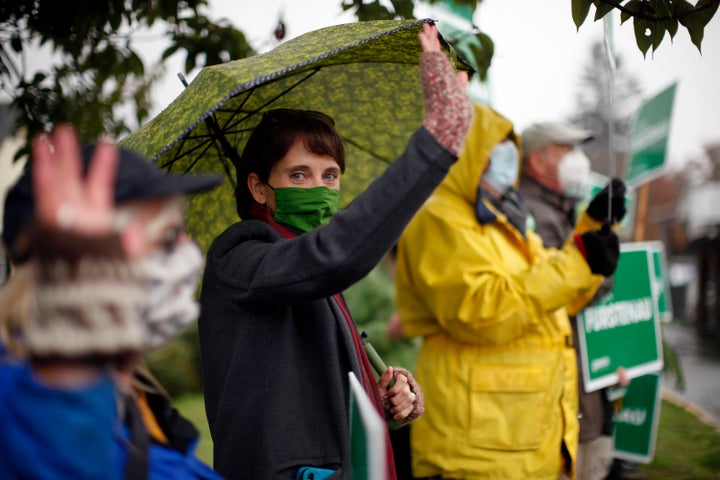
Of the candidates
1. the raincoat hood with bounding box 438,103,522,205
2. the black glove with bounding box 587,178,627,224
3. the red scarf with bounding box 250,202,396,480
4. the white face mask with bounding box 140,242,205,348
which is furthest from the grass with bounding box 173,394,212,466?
the white face mask with bounding box 140,242,205,348

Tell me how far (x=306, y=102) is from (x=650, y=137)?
3.58 meters

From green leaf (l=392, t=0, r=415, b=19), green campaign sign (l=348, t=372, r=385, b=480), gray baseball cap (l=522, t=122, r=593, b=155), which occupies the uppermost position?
green leaf (l=392, t=0, r=415, b=19)

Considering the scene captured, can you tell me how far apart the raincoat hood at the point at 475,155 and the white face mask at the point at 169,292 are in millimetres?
2318

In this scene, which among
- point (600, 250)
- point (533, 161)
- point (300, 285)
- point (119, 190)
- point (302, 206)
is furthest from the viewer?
point (533, 161)

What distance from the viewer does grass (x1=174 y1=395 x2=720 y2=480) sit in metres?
6.00

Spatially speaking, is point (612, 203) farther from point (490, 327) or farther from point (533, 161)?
point (533, 161)

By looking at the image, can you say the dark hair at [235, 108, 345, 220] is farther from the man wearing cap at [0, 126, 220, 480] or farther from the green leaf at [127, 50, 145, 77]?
the green leaf at [127, 50, 145, 77]

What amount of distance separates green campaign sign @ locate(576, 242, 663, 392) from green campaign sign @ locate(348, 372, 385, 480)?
275cm

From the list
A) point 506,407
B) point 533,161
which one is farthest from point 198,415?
point 506,407

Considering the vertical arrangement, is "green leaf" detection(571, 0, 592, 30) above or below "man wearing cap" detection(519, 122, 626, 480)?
above

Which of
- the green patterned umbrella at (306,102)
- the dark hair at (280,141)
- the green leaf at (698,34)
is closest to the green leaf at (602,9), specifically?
the green leaf at (698,34)

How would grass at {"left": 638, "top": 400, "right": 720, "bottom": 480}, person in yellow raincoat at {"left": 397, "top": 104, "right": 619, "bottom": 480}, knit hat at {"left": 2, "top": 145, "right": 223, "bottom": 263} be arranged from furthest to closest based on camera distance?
1. grass at {"left": 638, "top": 400, "right": 720, "bottom": 480}
2. person in yellow raincoat at {"left": 397, "top": 104, "right": 619, "bottom": 480}
3. knit hat at {"left": 2, "top": 145, "right": 223, "bottom": 263}

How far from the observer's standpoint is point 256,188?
2.20m

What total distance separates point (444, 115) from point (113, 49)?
3.03 meters
